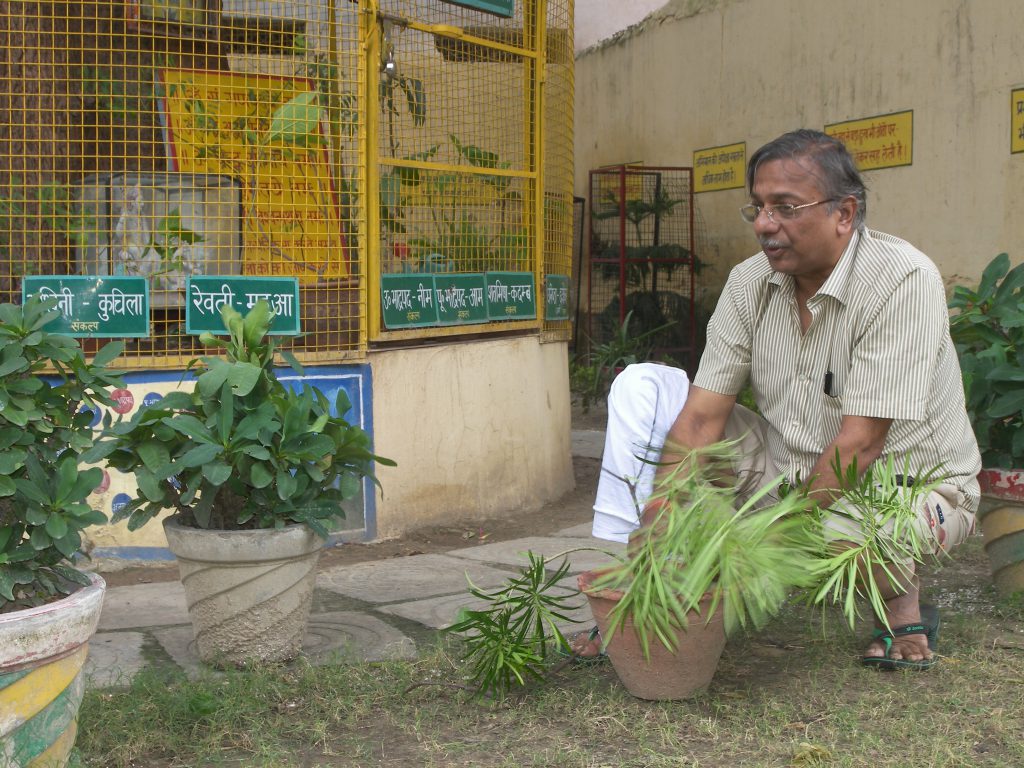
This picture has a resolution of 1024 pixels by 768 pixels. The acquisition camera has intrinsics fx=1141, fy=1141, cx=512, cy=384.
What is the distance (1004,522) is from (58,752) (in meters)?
2.95

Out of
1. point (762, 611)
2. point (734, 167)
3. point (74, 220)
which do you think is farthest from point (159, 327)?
point (734, 167)

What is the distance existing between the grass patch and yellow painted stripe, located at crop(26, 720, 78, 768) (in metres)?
0.15

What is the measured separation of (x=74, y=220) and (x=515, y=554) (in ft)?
7.50

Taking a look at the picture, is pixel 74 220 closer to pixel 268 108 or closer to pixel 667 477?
pixel 268 108

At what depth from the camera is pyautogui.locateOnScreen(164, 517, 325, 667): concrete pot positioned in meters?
3.28

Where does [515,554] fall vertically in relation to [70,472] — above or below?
below

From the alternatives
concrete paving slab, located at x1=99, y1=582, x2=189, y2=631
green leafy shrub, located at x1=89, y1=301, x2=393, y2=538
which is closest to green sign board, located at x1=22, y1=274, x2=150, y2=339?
concrete paving slab, located at x1=99, y1=582, x2=189, y2=631

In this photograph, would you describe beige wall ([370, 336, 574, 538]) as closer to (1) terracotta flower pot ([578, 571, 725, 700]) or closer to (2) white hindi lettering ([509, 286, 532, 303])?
(2) white hindi lettering ([509, 286, 532, 303])

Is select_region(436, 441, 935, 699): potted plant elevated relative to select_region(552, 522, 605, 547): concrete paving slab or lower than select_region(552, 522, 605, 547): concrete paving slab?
elevated

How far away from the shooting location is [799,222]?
311 cm

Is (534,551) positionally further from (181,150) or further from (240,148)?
(181,150)

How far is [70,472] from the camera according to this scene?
251cm

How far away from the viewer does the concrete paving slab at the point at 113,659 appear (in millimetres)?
3211

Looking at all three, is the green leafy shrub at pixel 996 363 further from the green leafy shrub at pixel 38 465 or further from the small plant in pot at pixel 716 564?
the green leafy shrub at pixel 38 465
